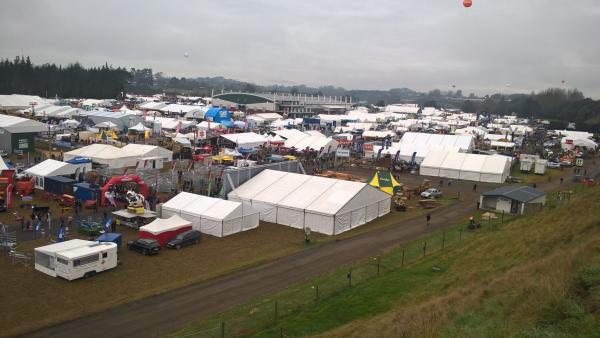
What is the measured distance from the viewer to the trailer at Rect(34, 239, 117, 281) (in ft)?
52.9

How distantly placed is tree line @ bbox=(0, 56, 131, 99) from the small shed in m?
114

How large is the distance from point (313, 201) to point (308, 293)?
982cm

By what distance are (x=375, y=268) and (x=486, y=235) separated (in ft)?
21.6

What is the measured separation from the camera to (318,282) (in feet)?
54.1

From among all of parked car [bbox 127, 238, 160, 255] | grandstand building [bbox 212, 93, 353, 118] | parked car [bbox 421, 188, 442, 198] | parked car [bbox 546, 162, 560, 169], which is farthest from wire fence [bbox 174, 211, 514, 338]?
grandstand building [bbox 212, 93, 353, 118]

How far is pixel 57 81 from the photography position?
396ft

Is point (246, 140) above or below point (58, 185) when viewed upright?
above

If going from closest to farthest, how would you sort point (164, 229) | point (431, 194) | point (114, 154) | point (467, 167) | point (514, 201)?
point (164, 229) → point (514, 201) → point (431, 194) → point (114, 154) → point (467, 167)

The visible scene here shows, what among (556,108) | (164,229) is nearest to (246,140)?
(164,229)

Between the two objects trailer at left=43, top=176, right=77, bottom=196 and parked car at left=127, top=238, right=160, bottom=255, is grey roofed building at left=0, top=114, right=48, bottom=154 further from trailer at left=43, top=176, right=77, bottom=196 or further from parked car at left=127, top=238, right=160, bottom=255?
parked car at left=127, top=238, right=160, bottom=255

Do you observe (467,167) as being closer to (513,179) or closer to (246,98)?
(513,179)

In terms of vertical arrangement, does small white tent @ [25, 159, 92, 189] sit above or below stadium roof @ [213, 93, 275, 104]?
below

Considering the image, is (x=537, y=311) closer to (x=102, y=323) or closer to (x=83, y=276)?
(x=102, y=323)

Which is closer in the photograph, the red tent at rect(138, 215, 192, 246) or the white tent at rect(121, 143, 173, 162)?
the red tent at rect(138, 215, 192, 246)
